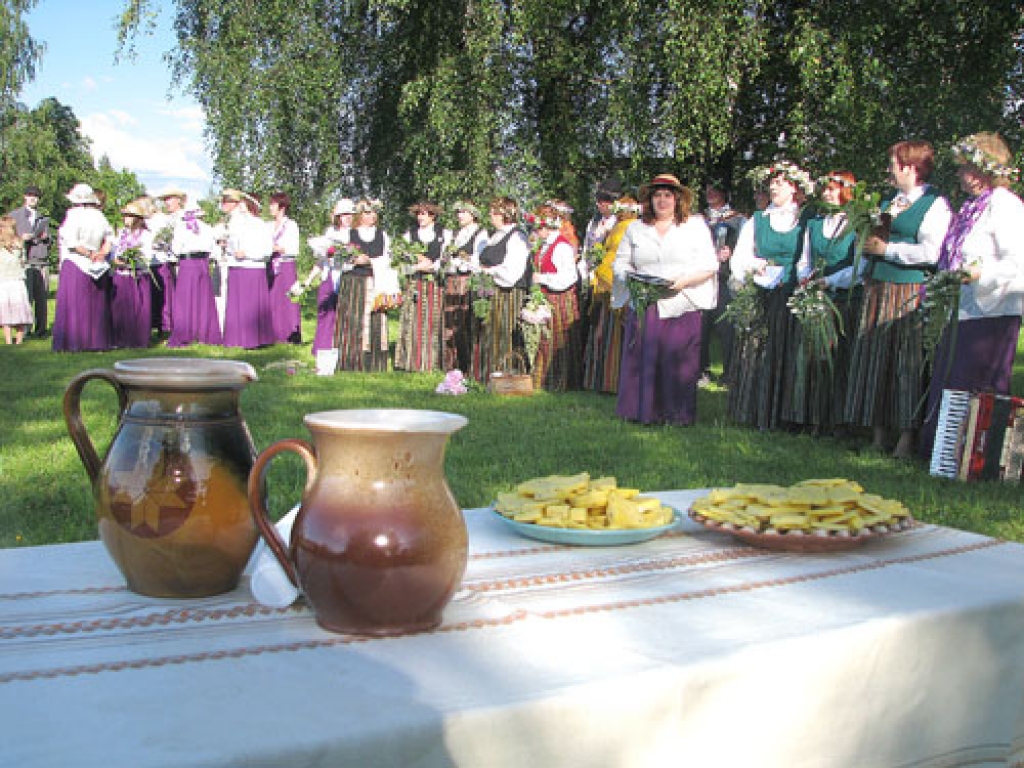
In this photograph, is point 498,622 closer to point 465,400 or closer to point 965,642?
point 965,642

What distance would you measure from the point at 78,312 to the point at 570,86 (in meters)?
6.96

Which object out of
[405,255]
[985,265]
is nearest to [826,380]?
[985,265]

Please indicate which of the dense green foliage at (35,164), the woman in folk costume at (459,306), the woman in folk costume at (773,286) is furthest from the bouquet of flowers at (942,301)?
the dense green foliage at (35,164)

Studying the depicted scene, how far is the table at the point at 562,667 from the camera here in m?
0.93

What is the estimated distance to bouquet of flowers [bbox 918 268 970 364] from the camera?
5219 millimetres

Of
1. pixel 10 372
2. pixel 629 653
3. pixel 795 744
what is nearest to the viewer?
pixel 629 653

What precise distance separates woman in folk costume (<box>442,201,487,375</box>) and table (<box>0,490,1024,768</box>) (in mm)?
8515

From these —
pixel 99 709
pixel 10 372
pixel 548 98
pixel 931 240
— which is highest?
pixel 548 98

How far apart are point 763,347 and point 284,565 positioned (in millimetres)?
6230

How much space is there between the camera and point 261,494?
4.03 feet

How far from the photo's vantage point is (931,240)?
18.4 feet

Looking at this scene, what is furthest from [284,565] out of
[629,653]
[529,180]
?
[529,180]

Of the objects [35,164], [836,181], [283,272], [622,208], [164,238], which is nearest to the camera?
[836,181]

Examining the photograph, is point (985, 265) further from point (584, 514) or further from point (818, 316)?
point (584, 514)
